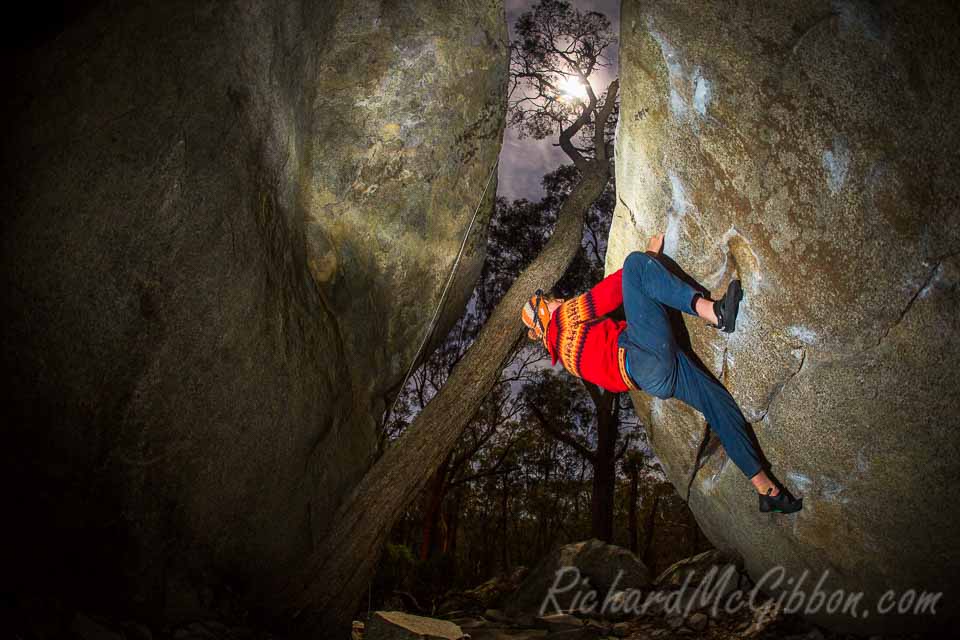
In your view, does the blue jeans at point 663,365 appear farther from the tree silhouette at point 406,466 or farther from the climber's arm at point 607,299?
the tree silhouette at point 406,466

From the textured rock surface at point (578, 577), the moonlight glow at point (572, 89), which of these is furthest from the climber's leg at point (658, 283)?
Result: the moonlight glow at point (572, 89)

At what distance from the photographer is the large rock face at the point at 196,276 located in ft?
8.91

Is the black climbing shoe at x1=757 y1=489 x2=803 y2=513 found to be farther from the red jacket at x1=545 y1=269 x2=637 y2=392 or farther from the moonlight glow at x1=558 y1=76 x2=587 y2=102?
the moonlight glow at x1=558 y1=76 x2=587 y2=102

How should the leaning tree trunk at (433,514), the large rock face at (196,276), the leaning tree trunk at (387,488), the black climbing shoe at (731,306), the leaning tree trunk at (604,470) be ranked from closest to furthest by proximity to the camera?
the large rock face at (196,276)
the black climbing shoe at (731,306)
the leaning tree trunk at (387,488)
the leaning tree trunk at (604,470)
the leaning tree trunk at (433,514)

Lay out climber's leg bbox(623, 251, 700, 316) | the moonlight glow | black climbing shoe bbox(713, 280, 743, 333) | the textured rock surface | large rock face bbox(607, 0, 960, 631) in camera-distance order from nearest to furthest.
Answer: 1. large rock face bbox(607, 0, 960, 631)
2. black climbing shoe bbox(713, 280, 743, 333)
3. climber's leg bbox(623, 251, 700, 316)
4. the textured rock surface
5. the moonlight glow

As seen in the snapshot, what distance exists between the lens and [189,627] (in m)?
3.11

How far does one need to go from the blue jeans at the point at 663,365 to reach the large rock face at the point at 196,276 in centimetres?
280

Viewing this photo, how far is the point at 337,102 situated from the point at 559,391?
10.4m

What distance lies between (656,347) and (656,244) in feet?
3.07

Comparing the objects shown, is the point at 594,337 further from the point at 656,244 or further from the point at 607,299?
the point at 656,244

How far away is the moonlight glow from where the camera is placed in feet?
30.5

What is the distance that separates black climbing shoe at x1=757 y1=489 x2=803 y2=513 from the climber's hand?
200 cm

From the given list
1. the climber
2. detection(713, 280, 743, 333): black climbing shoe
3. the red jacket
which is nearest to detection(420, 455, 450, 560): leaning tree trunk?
the red jacket

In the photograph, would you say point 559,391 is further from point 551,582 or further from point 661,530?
point 661,530
